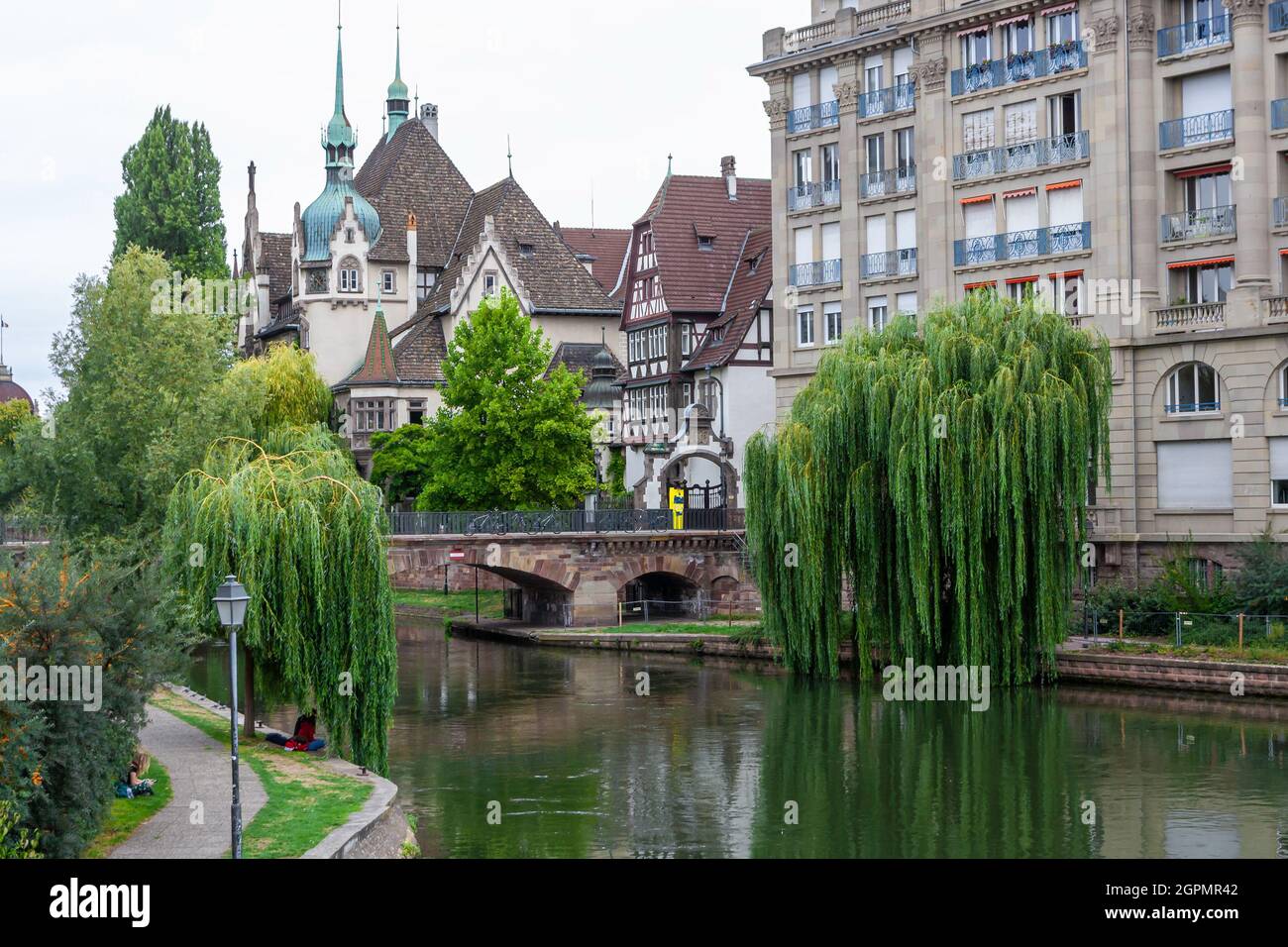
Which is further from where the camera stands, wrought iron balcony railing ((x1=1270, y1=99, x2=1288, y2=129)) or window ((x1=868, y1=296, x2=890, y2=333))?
window ((x1=868, y1=296, x2=890, y2=333))

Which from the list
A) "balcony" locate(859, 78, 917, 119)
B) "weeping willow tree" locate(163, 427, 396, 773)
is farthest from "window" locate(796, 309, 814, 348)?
"weeping willow tree" locate(163, 427, 396, 773)

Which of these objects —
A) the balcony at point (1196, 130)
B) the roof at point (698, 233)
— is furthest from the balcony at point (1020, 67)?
the roof at point (698, 233)

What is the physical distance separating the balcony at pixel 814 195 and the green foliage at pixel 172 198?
36.4 metres

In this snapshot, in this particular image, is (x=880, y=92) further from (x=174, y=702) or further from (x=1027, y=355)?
(x=174, y=702)

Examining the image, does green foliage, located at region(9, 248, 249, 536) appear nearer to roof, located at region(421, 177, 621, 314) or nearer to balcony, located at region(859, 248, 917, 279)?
balcony, located at region(859, 248, 917, 279)

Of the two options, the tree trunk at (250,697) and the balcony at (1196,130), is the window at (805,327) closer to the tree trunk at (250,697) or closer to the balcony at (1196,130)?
the balcony at (1196,130)

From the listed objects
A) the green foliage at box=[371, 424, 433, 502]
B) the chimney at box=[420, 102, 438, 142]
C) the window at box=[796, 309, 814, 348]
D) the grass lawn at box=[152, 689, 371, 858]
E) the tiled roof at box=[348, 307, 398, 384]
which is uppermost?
the chimney at box=[420, 102, 438, 142]

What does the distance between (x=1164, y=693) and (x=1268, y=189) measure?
46.4 feet

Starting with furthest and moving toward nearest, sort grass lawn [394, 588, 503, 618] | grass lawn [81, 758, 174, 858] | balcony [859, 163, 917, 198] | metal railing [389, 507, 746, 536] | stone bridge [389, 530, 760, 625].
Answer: grass lawn [394, 588, 503, 618] → stone bridge [389, 530, 760, 625] → metal railing [389, 507, 746, 536] → balcony [859, 163, 917, 198] → grass lawn [81, 758, 174, 858]

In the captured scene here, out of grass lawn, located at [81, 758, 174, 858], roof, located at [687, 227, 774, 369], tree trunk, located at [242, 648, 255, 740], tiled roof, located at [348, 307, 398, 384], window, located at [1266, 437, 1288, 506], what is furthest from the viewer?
tiled roof, located at [348, 307, 398, 384]

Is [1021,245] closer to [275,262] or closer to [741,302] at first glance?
[741,302]

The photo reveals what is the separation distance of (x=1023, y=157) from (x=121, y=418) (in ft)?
→ 85.9

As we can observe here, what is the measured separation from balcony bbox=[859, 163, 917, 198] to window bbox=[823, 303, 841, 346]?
3.78 meters

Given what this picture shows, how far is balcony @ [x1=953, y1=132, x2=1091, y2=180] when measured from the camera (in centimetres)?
4994
